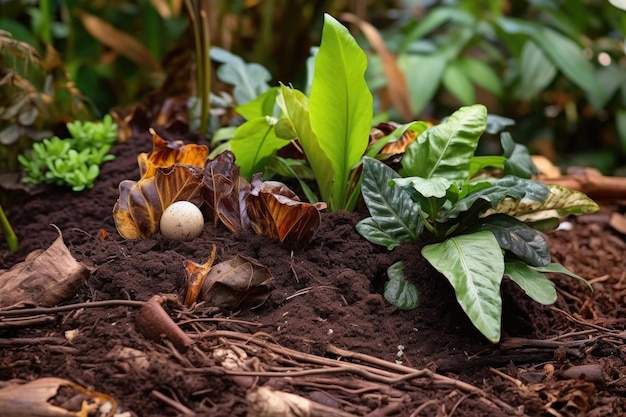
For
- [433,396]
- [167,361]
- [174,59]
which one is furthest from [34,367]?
[174,59]

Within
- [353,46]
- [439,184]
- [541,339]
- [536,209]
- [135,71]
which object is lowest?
[135,71]

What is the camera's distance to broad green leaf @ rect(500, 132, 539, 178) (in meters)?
1.73

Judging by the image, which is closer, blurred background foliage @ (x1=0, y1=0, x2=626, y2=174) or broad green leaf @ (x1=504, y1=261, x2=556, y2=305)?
broad green leaf @ (x1=504, y1=261, x2=556, y2=305)

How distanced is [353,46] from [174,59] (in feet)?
3.39

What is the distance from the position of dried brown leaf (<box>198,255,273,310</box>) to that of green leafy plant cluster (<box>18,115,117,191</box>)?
688mm

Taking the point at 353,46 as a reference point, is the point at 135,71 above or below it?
below

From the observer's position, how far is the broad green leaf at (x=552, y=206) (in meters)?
1.51

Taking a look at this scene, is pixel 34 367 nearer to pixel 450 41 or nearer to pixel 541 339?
pixel 541 339

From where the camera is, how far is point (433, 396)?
3.68 feet

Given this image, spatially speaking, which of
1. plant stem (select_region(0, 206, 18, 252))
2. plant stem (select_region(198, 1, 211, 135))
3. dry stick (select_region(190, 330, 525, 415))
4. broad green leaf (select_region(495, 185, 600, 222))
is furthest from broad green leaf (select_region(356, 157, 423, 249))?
plant stem (select_region(0, 206, 18, 252))

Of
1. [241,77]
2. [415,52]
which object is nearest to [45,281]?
[241,77]

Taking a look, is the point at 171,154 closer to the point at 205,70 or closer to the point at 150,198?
the point at 150,198

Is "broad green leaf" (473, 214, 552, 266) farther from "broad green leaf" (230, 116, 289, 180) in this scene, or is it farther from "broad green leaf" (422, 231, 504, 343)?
"broad green leaf" (230, 116, 289, 180)

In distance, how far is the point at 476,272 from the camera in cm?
123
